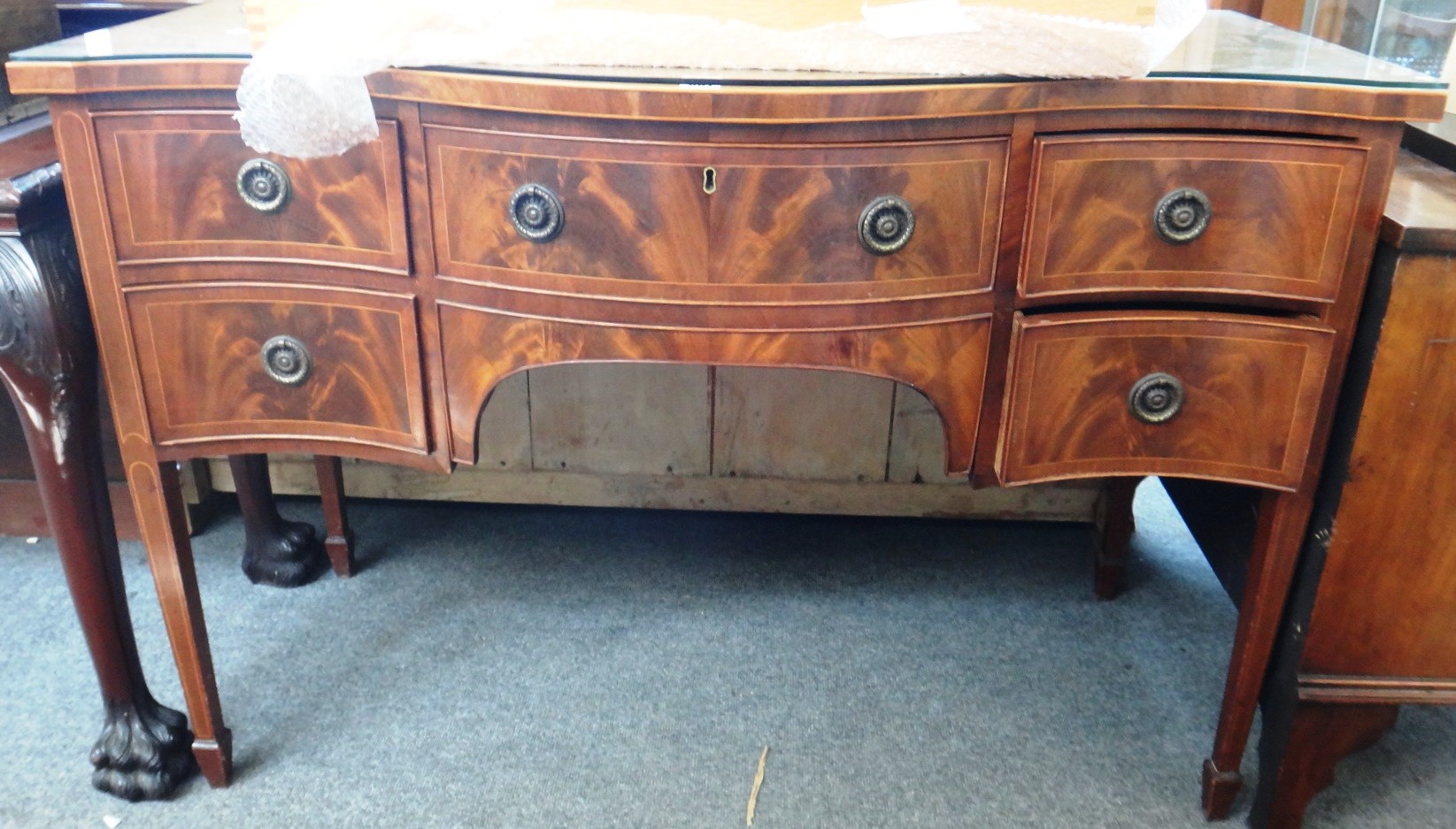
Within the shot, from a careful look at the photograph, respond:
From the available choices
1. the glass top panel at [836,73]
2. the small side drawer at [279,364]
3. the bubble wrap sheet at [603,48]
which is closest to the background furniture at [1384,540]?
the glass top panel at [836,73]

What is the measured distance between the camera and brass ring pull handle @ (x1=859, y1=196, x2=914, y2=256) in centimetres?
95

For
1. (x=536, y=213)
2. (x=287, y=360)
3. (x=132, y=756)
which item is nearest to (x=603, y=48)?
(x=536, y=213)

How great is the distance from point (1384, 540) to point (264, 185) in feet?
3.66

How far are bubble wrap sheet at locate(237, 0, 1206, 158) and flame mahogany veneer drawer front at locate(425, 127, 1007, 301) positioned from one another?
0.22ft

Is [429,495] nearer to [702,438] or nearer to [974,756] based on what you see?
[702,438]

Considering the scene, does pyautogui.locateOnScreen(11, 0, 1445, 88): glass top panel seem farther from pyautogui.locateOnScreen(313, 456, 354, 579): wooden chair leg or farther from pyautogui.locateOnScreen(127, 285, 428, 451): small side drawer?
pyautogui.locateOnScreen(313, 456, 354, 579): wooden chair leg

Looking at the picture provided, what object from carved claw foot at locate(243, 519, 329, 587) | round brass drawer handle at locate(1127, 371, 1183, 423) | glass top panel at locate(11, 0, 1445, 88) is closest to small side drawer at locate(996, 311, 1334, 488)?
round brass drawer handle at locate(1127, 371, 1183, 423)

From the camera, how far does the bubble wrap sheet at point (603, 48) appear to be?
90 cm

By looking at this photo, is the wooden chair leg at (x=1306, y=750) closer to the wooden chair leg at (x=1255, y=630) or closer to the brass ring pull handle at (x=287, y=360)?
the wooden chair leg at (x=1255, y=630)

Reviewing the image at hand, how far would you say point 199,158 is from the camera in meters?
0.99

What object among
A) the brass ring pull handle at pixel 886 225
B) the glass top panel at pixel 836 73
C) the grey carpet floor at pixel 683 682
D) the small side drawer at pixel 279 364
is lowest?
the grey carpet floor at pixel 683 682

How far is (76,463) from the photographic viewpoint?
111 cm

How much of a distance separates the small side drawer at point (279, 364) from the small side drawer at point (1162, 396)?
59 cm

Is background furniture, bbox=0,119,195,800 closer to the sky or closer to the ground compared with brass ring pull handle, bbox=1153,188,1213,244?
closer to the ground
